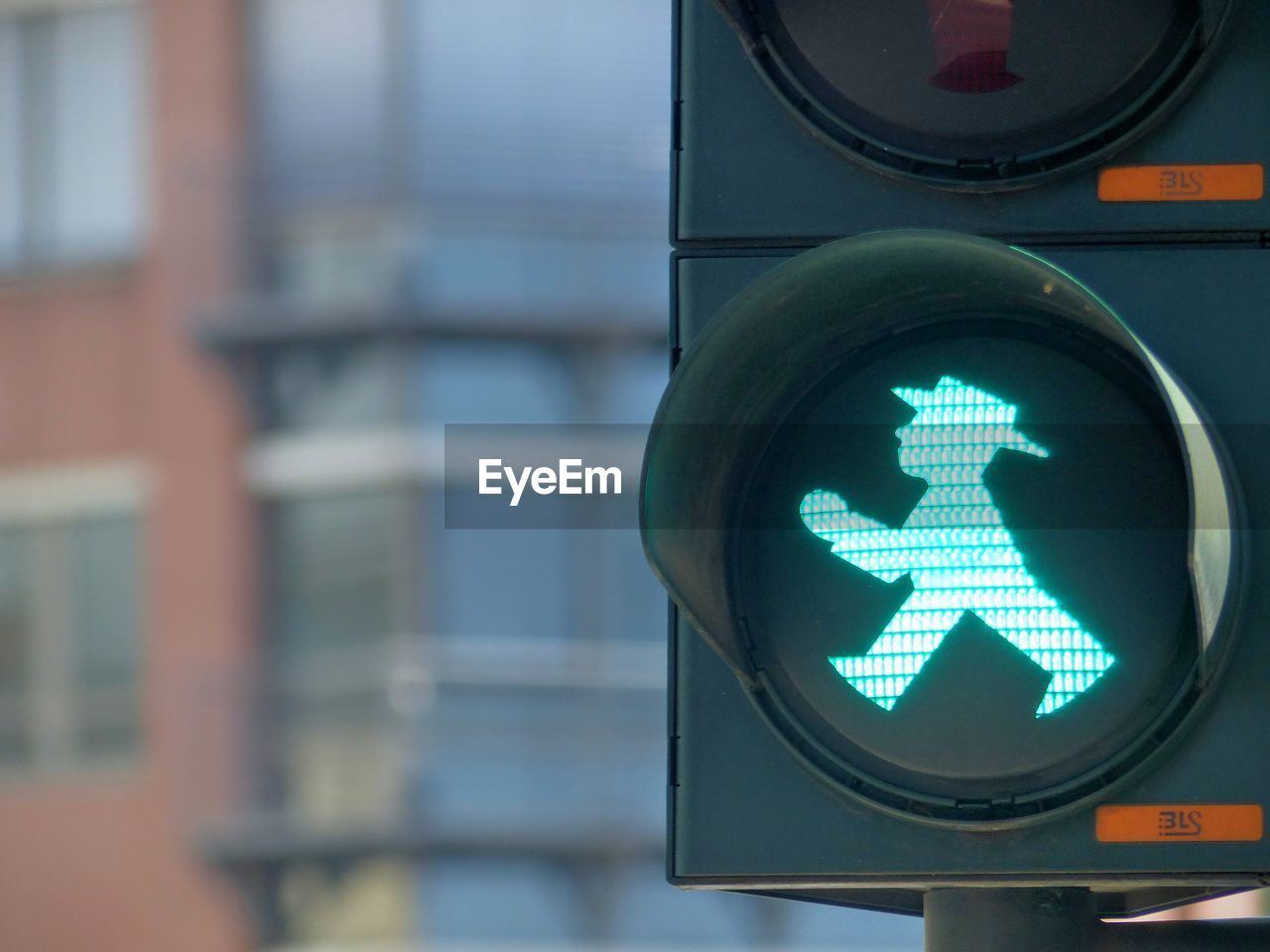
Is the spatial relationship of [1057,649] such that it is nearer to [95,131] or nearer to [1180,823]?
[1180,823]

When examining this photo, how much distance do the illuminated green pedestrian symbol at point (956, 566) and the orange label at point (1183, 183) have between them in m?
0.20

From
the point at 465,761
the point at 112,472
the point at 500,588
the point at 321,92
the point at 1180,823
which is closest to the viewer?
the point at 1180,823

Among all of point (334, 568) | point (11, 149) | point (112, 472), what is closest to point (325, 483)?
point (334, 568)

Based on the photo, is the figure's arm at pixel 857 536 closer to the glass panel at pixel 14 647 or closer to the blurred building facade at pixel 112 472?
the blurred building facade at pixel 112 472

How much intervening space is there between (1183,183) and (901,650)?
43cm

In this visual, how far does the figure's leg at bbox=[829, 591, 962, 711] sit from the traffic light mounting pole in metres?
0.17

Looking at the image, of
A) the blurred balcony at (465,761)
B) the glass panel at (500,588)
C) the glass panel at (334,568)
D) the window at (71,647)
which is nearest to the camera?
the blurred balcony at (465,761)

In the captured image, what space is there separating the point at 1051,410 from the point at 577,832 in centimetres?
1095

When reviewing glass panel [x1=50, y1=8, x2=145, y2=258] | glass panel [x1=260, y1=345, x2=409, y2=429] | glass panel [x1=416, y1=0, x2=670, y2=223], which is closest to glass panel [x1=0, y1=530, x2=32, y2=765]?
glass panel [x1=50, y1=8, x2=145, y2=258]

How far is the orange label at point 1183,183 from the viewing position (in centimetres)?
194

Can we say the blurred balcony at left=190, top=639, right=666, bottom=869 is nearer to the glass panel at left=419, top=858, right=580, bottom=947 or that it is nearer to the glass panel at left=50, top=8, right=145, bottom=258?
the glass panel at left=419, top=858, right=580, bottom=947

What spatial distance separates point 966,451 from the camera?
1905 mm

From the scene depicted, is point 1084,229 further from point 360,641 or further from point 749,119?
point 360,641

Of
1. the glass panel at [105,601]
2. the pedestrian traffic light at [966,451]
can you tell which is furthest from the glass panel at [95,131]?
the pedestrian traffic light at [966,451]
